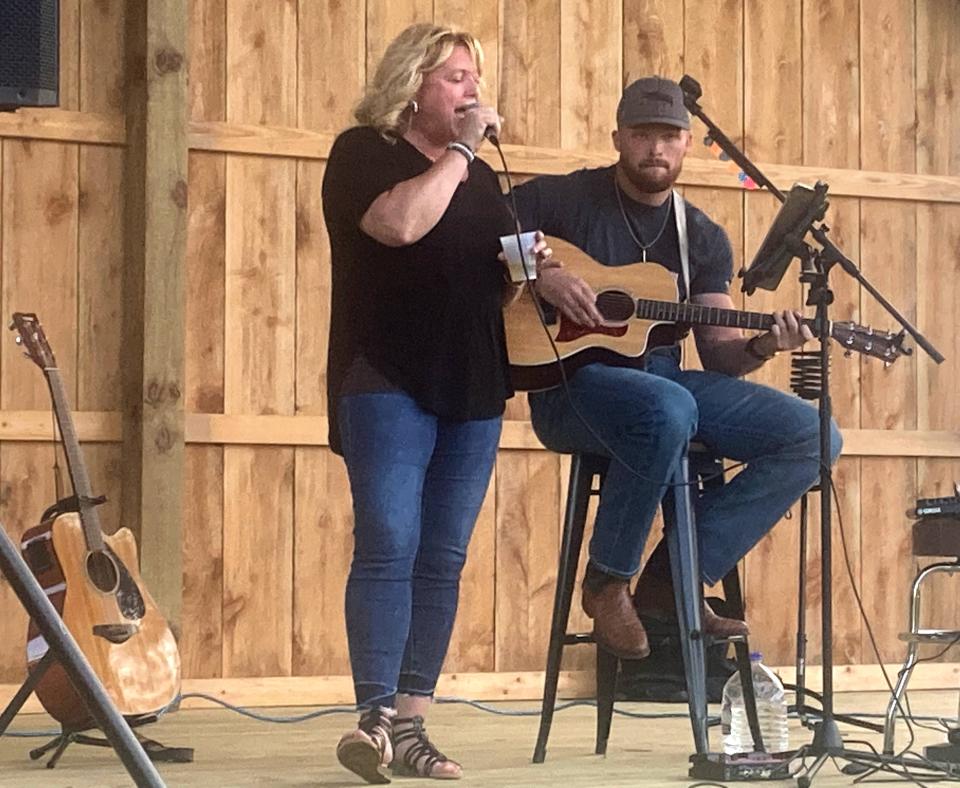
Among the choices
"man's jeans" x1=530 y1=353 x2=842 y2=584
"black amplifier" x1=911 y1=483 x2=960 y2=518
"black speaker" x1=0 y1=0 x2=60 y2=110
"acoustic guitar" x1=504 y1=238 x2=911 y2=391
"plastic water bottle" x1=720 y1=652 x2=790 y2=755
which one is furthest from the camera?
"black amplifier" x1=911 y1=483 x2=960 y2=518

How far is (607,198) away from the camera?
387 centimetres

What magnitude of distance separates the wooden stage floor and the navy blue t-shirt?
1.06m

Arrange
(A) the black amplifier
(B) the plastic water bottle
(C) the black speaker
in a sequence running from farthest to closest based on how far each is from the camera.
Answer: (A) the black amplifier → (B) the plastic water bottle → (C) the black speaker

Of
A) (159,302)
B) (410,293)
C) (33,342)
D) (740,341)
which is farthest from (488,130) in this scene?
(159,302)

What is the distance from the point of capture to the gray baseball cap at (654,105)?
12.7 ft

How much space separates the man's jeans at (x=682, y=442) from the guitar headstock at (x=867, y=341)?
17 cm

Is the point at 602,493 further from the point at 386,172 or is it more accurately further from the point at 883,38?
the point at 883,38

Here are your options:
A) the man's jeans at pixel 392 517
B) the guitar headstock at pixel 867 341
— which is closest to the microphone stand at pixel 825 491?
the guitar headstock at pixel 867 341

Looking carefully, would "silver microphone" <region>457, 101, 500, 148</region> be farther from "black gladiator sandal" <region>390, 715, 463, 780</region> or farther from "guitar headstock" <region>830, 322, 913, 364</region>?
"black gladiator sandal" <region>390, 715, 463, 780</region>

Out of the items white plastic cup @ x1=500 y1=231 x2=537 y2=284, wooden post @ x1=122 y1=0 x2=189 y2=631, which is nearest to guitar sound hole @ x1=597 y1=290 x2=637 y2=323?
white plastic cup @ x1=500 y1=231 x2=537 y2=284

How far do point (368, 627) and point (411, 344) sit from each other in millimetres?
541

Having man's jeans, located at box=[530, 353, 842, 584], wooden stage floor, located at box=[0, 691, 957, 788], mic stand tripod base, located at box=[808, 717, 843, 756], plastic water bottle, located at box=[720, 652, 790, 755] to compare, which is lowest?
wooden stage floor, located at box=[0, 691, 957, 788]

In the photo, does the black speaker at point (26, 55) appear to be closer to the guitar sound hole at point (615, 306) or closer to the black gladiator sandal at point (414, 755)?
the black gladiator sandal at point (414, 755)

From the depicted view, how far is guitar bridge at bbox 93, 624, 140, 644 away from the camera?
149 inches
